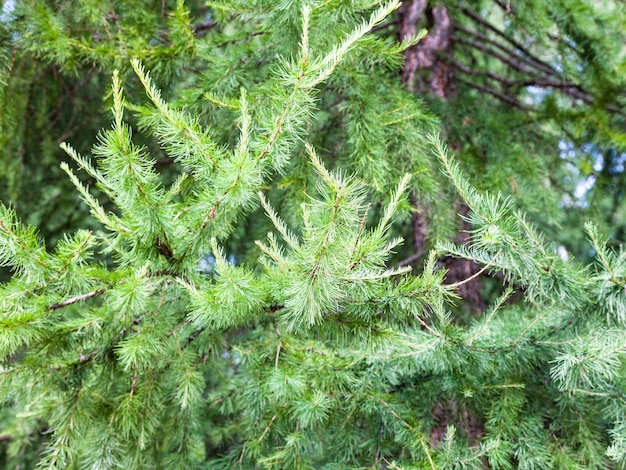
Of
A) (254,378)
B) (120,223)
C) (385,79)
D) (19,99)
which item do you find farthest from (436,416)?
(19,99)

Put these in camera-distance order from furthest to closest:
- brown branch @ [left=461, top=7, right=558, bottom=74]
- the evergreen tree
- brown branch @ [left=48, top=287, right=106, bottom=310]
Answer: brown branch @ [left=461, top=7, right=558, bottom=74]
brown branch @ [left=48, top=287, right=106, bottom=310]
the evergreen tree

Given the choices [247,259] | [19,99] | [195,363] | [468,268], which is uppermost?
[19,99]

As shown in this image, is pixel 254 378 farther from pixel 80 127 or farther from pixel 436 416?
pixel 80 127

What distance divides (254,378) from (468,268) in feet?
5.43

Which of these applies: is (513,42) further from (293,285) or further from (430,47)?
(293,285)

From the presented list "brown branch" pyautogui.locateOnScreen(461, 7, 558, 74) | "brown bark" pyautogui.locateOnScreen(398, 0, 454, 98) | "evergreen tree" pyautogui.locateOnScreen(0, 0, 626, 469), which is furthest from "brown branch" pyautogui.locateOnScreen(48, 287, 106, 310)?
"brown branch" pyautogui.locateOnScreen(461, 7, 558, 74)

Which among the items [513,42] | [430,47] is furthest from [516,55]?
[430,47]

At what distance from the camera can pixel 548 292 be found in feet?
5.81

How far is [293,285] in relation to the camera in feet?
4.37

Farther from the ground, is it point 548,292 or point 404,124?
Result: point 404,124

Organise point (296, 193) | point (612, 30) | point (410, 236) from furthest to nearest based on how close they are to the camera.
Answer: point (410, 236)
point (612, 30)
point (296, 193)

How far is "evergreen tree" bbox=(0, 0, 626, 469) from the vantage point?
1396 millimetres

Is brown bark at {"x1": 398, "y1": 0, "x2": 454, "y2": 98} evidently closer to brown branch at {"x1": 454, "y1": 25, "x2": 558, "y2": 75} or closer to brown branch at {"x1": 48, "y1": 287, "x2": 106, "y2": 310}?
brown branch at {"x1": 454, "y1": 25, "x2": 558, "y2": 75}

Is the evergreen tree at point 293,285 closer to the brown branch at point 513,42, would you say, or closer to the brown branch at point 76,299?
the brown branch at point 76,299
